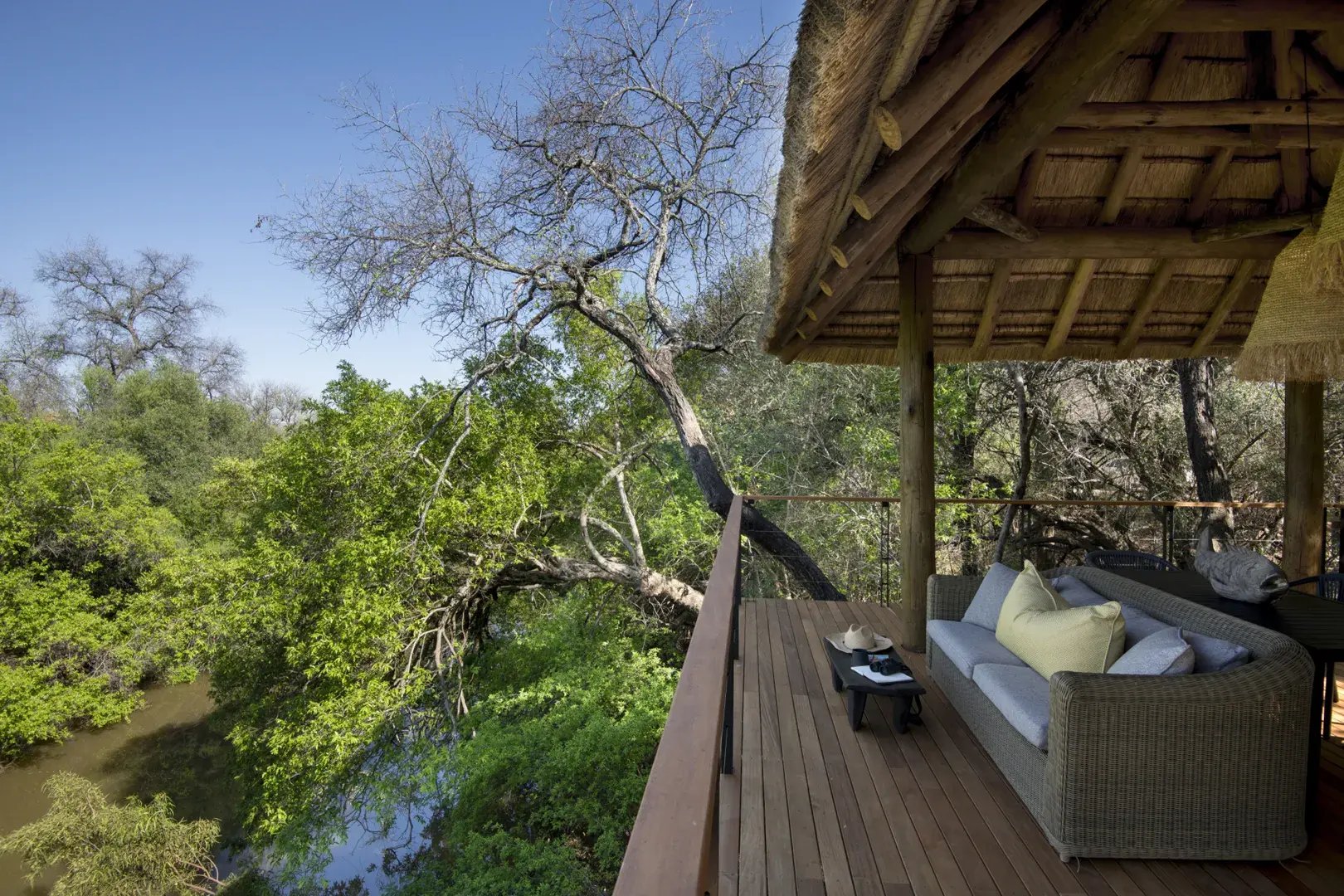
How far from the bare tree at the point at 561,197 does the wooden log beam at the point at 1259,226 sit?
481 cm

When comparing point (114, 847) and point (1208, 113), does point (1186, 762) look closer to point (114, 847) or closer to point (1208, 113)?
point (1208, 113)

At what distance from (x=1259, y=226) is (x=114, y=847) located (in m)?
13.8

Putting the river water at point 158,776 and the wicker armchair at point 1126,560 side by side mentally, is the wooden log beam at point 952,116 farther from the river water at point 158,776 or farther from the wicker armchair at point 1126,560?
the river water at point 158,776

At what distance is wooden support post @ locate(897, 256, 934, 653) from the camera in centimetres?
388

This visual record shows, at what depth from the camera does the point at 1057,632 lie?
260 cm

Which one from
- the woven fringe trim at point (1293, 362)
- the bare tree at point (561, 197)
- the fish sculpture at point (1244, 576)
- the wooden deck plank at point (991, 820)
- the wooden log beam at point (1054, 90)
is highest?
the bare tree at point (561, 197)

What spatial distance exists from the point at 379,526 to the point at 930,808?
7980 millimetres

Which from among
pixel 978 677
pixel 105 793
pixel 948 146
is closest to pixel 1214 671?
pixel 978 677

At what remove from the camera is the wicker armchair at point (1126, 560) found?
4.26 meters

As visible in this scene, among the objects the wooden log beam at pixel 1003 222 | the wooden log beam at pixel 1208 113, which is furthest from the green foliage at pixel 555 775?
the wooden log beam at pixel 1208 113

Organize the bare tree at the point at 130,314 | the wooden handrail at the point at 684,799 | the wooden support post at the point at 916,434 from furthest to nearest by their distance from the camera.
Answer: the bare tree at the point at 130,314 < the wooden support post at the point at 916,434 < the wooden handrail at the point at 684,799

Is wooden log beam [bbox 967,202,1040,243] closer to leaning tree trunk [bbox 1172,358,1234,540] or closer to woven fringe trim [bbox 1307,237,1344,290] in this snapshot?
woven fringe trim [bbox 1307,237,1344,290]

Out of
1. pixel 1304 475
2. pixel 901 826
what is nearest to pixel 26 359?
pixel 901 826

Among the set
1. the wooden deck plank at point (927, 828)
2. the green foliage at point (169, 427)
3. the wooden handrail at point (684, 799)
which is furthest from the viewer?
the green foliage at point (169, 427)
